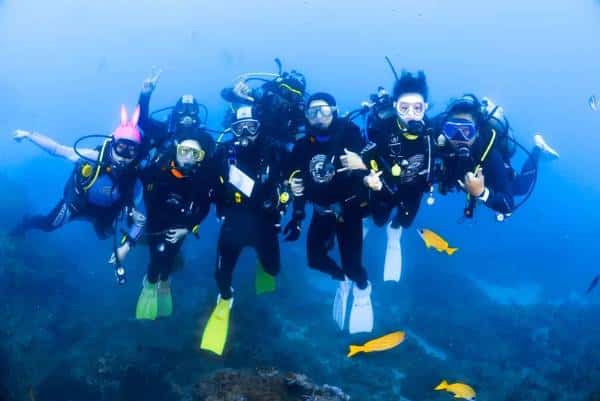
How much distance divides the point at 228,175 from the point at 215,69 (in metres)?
63.4

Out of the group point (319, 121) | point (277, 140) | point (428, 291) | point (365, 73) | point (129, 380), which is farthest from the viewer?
point (365, 73)

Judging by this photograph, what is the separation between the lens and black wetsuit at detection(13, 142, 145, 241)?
7.05 meters

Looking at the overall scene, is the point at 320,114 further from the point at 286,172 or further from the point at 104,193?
the point at 104,193

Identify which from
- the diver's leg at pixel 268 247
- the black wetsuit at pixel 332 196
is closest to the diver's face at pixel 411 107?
the black wetsuit at pixel 332 196

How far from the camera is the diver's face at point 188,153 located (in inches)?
244

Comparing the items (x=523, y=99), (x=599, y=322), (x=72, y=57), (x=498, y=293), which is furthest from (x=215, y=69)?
(x=599, y=322)

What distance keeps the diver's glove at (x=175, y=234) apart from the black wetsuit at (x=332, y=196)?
2.01m

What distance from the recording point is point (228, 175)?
6.53 m

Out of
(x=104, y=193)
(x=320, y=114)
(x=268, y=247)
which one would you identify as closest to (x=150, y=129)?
(x=104, y=193)

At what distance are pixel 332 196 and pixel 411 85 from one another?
83.3 inches

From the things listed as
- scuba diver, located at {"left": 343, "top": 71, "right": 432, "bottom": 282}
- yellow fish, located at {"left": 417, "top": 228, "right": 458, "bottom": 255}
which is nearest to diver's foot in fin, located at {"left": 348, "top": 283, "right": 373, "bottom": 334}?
yellow fish, located at {"left": 417, "top": 228, "right": 458, "bottom": 255}

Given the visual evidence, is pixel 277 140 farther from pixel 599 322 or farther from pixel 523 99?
pixel 523 99

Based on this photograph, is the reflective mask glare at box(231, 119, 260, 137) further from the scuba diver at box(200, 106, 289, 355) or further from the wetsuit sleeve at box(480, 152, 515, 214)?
the wetsuit sleeve at box(480, 152, 515, 214)

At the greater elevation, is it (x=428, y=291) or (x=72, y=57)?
(x=72, y=57)
